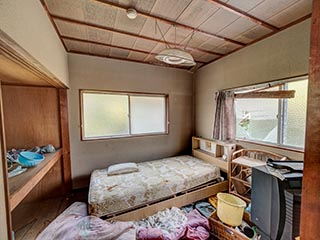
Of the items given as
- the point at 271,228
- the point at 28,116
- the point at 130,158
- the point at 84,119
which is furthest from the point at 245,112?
the point at 28,116

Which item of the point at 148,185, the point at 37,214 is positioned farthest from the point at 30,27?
the point at 37,214

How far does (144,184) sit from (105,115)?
1667mm

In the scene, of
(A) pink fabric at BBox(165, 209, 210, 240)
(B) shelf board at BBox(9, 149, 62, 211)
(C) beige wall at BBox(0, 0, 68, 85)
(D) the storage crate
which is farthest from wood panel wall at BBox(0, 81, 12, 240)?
(D) the storage crate

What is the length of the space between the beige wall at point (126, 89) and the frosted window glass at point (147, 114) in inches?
7.2

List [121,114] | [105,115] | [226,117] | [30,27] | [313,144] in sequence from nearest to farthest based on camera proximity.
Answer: [313,144], [30,27], [226,117], [105,115], [121,114]

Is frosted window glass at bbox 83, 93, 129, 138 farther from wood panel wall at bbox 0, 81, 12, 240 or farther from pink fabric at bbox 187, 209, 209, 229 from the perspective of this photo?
wood panel wall at bbox 0, 81, 12, 240

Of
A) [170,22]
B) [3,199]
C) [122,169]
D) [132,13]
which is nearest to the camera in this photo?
[3,199]

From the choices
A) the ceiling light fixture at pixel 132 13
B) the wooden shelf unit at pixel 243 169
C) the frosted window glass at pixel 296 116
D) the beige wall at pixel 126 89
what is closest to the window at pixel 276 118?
the frosted window glass at pixel 296 116

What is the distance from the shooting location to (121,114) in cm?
335

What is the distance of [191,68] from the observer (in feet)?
12.8

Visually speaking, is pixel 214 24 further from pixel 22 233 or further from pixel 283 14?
pixel 22 233

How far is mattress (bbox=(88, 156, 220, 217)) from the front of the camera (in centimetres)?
204

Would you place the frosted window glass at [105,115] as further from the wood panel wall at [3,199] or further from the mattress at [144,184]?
the wood panel wall at [3,199]

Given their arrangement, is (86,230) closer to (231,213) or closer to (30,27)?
(231,213)
